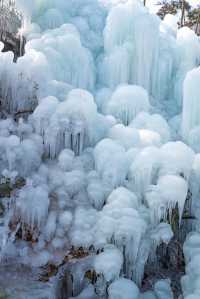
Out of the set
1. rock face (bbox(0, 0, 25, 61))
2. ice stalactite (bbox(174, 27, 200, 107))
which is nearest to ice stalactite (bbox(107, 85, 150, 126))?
ice stalactite (bbox(174, 27, 200, 107))

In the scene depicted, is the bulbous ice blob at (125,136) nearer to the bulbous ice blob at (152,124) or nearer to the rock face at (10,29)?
the bulbous ice blob at (152,124)

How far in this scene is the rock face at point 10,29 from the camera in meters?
13.7

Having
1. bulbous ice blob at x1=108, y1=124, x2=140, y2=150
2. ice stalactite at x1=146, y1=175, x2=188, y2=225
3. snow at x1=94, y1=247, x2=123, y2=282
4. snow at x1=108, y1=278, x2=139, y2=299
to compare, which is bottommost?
snow at x1=108, y1=278, x2=139, y2=299

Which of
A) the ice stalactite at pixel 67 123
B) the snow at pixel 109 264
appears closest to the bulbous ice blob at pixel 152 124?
Result: the ice stalactite at pixel 67 123

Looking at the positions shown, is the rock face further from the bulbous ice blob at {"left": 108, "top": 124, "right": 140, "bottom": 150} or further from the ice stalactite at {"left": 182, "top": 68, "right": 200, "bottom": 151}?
the ice stalactite at {"left": 182, "top": 68, "right": 200, "bottom": 151}

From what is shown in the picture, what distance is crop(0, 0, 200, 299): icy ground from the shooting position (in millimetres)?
7973

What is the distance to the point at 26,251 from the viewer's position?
831 cm

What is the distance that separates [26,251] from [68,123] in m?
3.03

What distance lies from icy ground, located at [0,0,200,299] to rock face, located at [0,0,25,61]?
0.91 feet

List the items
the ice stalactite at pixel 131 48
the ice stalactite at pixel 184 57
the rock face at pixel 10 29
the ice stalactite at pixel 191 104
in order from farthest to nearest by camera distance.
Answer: the rock face at pixel 10 29 < the ice stalactite at pixel 184 57 < the ice stalactite at pixel 131 48 < the ice stalactite at pixel 191 104

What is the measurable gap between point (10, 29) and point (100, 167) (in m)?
6.20

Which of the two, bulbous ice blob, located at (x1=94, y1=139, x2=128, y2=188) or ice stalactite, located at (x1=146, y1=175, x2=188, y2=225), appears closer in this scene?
ice stalactite, located at (x1=146, y1=175, x2=188, y2=225)

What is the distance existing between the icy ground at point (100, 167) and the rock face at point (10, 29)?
0.28 meters

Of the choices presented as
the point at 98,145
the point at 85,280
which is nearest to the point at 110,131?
the point at 98,145
